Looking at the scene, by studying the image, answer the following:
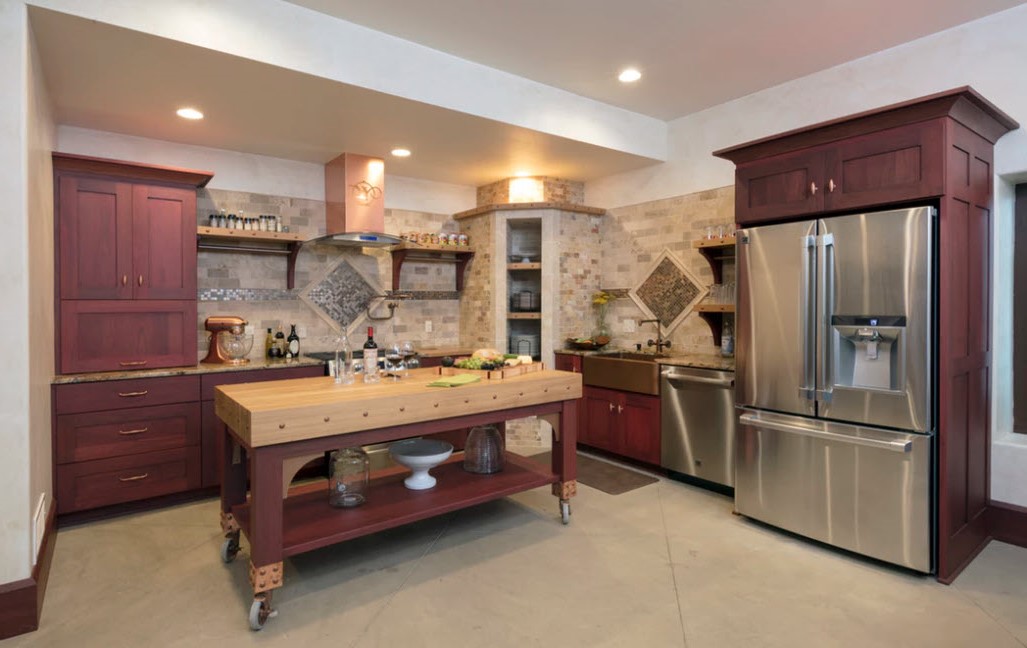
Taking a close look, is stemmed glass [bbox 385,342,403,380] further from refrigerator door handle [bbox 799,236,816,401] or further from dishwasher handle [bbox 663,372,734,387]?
refrigerator door handle [bbox 799,236,816,401]

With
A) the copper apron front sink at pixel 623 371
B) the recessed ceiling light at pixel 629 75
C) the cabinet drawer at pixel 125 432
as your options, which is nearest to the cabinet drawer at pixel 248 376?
the cabinet drawer at pixel 125 432

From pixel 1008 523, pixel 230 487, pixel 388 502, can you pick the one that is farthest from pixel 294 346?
pixel 1008 523

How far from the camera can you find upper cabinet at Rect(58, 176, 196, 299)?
3.49m

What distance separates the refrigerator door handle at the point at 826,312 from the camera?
2.94 meters

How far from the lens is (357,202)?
4598 millimetres

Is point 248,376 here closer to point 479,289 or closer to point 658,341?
point 479,289

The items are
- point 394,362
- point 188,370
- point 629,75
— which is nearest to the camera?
point 394,362

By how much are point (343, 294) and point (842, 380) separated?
155 inches

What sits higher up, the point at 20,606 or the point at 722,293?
the point at 722,293

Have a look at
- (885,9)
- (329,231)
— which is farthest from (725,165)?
(329,231)

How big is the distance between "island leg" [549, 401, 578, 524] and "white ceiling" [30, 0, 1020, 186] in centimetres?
205

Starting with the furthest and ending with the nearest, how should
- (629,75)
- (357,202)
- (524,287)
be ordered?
1. (524,287)
2. (357,202)
3. (629,75)

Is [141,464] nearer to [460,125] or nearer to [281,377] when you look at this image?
[281,377]

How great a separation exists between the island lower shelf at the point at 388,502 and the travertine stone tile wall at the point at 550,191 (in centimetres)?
278
